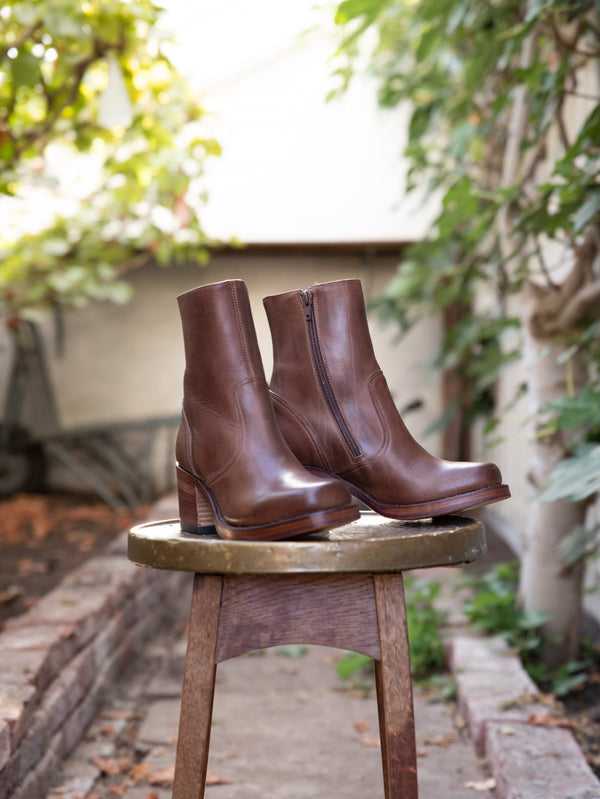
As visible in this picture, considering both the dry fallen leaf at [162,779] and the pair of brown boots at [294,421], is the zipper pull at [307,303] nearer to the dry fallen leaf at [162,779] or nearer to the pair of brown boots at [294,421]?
the pair of brown boots at [294,421]

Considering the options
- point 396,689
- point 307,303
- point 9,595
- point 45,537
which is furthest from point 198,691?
point 45,537

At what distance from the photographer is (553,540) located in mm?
2756

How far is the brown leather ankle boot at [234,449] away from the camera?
1.12m

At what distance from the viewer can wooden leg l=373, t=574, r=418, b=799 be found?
3.86 ft

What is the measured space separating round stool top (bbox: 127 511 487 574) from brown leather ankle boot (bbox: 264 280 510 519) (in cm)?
6

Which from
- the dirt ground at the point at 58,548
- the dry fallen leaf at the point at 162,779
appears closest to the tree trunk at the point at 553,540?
the dirt ground at the point at 58,548

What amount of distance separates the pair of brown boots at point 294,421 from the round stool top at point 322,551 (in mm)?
31

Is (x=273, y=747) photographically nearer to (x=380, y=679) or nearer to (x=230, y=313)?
(x=380, y=679)

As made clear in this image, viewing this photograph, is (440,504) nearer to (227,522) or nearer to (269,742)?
(227,522)

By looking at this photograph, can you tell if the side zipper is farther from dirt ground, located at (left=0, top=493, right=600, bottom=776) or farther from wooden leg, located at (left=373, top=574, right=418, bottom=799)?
dirt ground, located at (left=0, top=493, right=600, bottom=776)

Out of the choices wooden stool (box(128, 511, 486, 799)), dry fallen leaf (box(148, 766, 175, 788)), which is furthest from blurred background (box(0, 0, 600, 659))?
dry fallen leaf (box(148, 766, 175, 788))

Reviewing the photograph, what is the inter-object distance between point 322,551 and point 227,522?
0.48ft

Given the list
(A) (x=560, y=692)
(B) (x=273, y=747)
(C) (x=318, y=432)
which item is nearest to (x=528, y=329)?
(A) (x=560, y=692)

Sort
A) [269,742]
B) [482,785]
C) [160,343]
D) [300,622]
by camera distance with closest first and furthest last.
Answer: [300,622] → [482,785] → [269,742] → [160,343]
